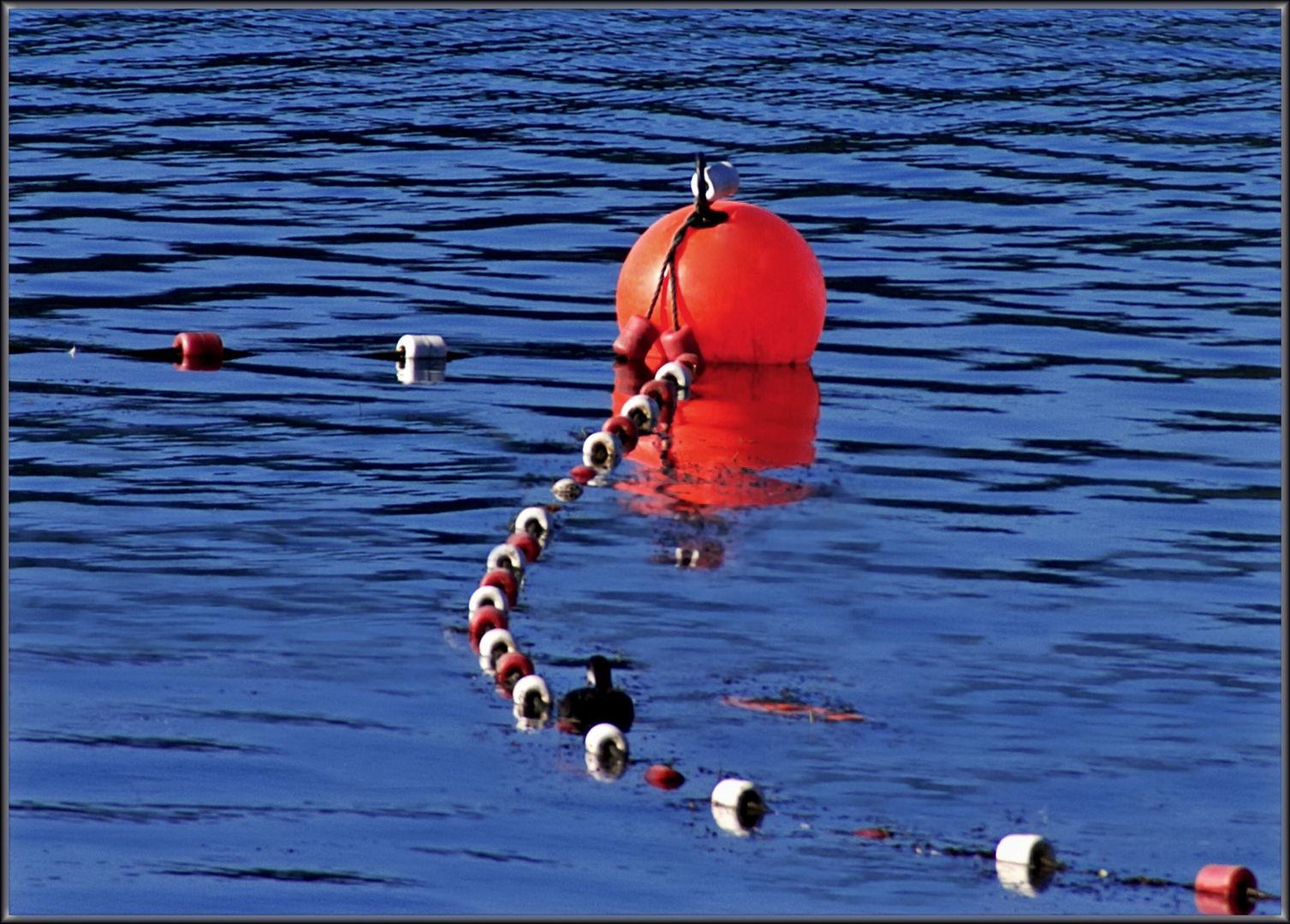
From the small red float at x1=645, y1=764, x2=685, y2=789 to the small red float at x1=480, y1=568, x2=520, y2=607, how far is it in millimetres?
1570

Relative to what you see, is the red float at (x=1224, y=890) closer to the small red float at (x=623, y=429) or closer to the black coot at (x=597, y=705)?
the black coot at (x=597, y=705)

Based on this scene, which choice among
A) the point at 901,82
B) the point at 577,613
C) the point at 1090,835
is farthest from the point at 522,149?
the point at 1090,835

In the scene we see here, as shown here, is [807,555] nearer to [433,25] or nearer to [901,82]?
[901,82]

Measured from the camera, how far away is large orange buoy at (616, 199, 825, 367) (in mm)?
11148

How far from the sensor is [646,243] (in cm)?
1141

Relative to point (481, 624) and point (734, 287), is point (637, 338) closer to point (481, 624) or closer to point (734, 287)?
point (734, 287)

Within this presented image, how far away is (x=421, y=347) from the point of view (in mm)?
11727

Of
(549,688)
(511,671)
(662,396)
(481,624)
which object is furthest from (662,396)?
(549,688)

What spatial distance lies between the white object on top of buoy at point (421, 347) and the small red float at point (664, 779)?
18.7ft

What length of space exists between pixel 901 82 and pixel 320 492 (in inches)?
610

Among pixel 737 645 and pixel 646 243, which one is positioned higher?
pixel 646 243

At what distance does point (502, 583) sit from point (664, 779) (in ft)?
5.59

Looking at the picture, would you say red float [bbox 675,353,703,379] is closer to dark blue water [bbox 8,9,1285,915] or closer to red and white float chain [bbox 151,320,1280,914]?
red and white float chain [bbox 151,320,1280,914]

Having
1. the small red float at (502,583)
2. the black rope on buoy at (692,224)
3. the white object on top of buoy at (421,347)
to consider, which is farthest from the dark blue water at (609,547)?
the black rope on buoy at (692,224)
